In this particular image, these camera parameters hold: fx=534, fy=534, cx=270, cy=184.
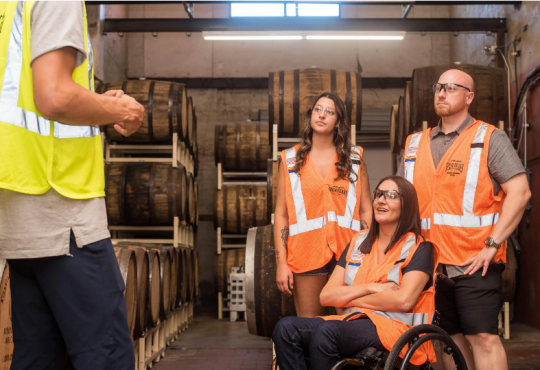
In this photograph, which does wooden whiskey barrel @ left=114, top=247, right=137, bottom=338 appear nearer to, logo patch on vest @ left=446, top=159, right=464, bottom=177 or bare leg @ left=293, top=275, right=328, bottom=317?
bare leg @ left=293, top=275, right=328, bottom=317

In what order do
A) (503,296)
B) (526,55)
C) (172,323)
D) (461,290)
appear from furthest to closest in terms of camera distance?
(526,55) < (172,323) < (503,296) < (461,290)

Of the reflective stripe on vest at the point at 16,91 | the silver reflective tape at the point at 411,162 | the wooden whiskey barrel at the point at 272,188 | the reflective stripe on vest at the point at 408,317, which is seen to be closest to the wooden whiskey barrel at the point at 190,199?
the wooden whiskey barrel at the point at 272,188

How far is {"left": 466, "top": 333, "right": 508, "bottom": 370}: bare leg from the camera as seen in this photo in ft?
9.22

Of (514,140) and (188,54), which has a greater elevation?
(188,54)

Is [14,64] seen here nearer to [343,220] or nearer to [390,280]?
[390,280]

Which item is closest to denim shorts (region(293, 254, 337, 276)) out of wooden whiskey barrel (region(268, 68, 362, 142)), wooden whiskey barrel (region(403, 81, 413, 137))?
wooden whiskey barrel (region(268, 68, 362, 142))

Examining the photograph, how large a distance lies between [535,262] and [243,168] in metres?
4.64

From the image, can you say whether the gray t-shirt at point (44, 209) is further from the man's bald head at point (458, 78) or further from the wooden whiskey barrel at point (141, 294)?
the wooden whiskey barrel at point (141, 294)

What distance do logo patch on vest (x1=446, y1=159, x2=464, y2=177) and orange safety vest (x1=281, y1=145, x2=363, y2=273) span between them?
0.62m

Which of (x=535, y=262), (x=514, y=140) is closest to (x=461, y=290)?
(x=535, y=262)

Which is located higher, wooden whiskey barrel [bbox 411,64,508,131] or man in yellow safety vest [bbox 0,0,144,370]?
wooden whiskey barrel [bbox 411,64,508,131]

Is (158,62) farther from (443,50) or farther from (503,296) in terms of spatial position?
(503,296)

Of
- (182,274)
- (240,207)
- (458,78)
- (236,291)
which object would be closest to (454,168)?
(458,78)

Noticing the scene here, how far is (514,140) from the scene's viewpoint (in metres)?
7.30
